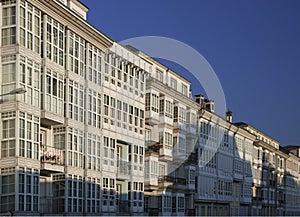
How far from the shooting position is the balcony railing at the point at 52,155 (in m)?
31.8

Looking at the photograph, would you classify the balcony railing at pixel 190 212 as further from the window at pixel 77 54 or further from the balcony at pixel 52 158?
the balcony at pixel 52 158

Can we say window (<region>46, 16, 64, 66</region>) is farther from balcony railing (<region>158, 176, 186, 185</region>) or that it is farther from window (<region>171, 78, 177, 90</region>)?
window (<region>171, 78, 177, 90</region>)

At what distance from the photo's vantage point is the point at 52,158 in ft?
106

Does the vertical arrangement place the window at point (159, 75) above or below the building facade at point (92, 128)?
above

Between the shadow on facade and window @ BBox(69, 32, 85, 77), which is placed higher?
window @ BBox(69, 32, 85, 77)

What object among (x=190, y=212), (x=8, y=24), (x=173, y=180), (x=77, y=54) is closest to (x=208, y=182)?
(x=190, y=212)

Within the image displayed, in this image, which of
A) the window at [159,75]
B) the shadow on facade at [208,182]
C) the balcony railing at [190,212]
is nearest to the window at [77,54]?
the shadow on facade at [208,182]

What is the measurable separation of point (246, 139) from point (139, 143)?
117 ft

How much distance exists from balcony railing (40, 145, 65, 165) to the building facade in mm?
78

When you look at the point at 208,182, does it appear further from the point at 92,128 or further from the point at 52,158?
the point at 52,158

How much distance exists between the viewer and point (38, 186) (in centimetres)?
3056

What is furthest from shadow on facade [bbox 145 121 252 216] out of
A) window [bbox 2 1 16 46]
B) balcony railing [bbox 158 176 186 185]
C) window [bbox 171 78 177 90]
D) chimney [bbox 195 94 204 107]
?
window [bbox 2 1 16 46]

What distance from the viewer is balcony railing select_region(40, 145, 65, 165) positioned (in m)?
31.8

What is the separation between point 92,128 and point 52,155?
18.1 feet
